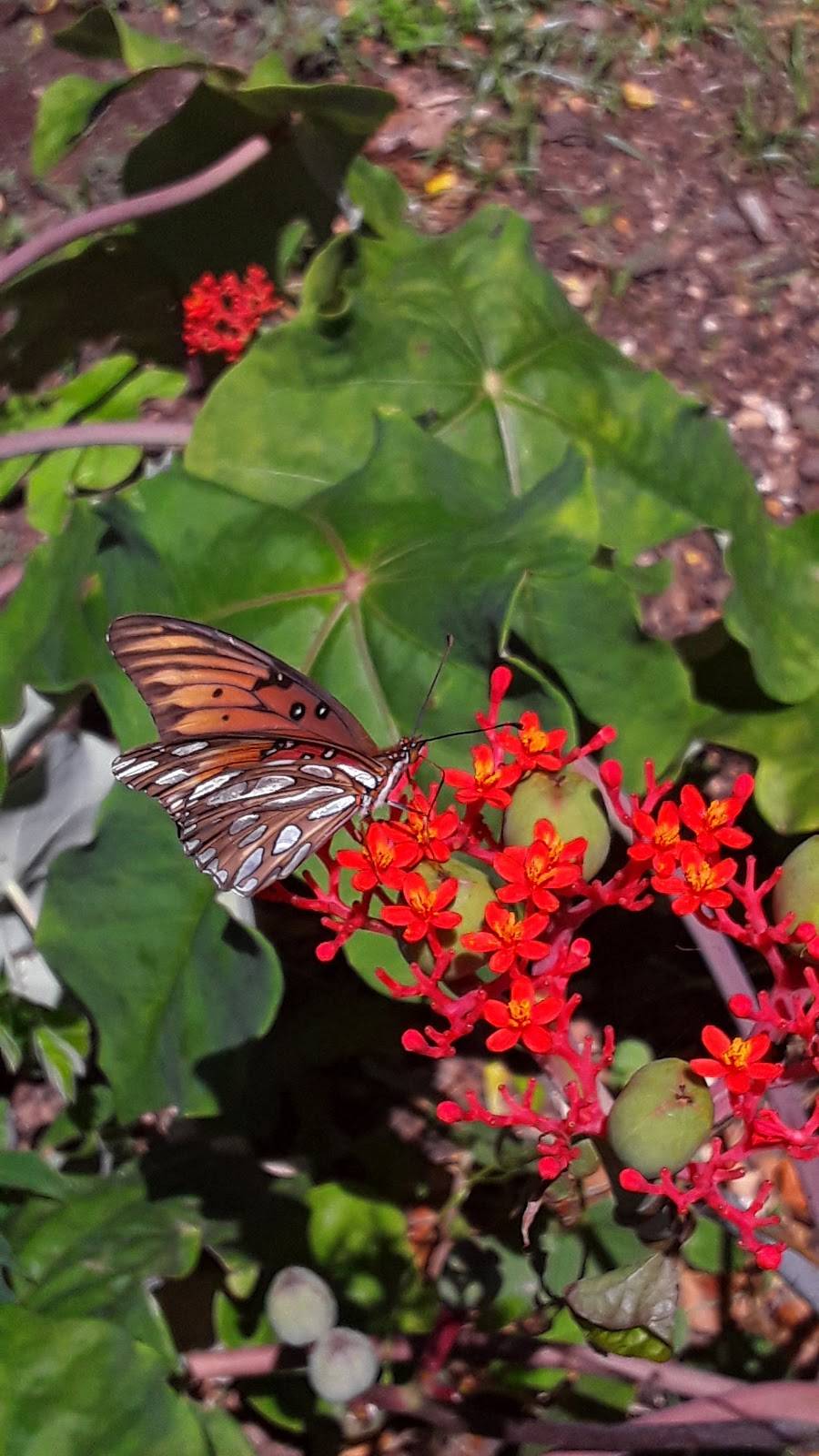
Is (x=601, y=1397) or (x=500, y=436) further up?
(x=500, y=436)

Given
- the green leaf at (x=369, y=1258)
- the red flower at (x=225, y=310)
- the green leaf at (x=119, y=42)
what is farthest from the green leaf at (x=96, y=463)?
the green leaf at (x=369, y=1258)

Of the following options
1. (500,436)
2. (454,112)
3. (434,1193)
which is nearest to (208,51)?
(454,112)

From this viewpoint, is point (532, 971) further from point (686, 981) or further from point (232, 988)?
point (686, 981)

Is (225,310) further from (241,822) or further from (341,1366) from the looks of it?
(341,1366)

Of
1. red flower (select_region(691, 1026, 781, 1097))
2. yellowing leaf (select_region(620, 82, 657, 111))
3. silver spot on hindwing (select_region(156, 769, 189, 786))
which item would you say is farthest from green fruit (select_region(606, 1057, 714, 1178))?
yellowing leaf (select_region(620, 82, 657, 111))

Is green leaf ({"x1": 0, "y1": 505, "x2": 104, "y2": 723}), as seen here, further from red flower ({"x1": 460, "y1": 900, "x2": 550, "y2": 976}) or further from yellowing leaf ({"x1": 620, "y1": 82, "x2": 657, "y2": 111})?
yellowing leaf ({"x1": 620, "y1": 82, "x2": 657, "y2": 111})

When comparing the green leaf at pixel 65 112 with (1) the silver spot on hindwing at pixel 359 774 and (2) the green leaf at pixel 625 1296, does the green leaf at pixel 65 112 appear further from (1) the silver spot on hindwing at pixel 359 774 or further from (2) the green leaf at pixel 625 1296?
(2) the green leaf at pixel 625 1296

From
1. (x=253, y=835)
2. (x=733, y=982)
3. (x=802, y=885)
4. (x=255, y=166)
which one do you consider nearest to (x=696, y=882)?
(x=802, y=885)
